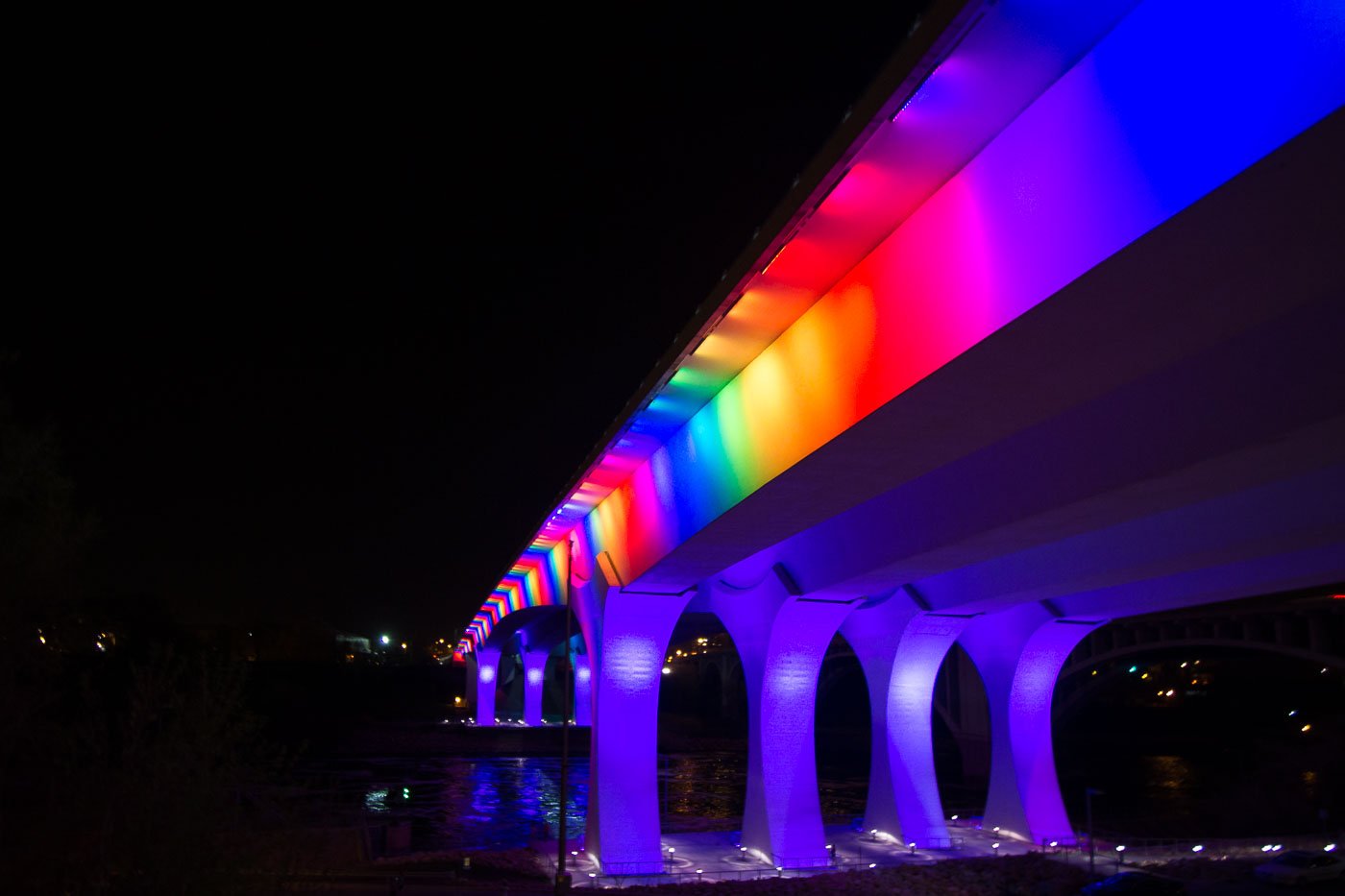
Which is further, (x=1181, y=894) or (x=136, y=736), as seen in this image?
(x=1181, y=894)

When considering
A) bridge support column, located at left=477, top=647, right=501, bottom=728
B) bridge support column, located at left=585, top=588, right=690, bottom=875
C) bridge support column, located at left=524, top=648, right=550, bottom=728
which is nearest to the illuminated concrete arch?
bridge support column, located at left=585, top=588, right=690, bottom=875

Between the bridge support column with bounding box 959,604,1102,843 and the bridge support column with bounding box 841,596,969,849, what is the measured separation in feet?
8.98

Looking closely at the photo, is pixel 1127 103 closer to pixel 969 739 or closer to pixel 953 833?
pixel 953 833

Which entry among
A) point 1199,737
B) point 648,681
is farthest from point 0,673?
point 1199,737

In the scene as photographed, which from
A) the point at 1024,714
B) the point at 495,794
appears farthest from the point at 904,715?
the point at 495,794

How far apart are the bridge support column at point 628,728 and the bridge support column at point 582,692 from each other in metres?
52.8

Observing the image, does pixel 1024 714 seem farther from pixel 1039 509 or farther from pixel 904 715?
pixel 1039 509

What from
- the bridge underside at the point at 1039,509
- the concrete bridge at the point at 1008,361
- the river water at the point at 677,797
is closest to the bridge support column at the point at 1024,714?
the bridge underside at the point at 1039,509

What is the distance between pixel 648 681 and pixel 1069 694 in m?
49.3

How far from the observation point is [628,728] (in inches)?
1005

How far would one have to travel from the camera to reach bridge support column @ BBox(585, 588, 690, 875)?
81.0ft

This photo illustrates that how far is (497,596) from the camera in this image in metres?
54.4

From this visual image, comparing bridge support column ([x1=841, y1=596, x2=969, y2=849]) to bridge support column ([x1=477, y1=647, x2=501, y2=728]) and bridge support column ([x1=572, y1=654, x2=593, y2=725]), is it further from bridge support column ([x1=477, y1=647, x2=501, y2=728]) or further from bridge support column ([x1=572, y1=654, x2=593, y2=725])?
bridge support column ([x1=477, y1=647, x2=501, y2=728])

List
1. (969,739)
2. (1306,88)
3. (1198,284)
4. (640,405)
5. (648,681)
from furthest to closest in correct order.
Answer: (969,739), (648,681), (640,405), (1198,284), (1306,88)
